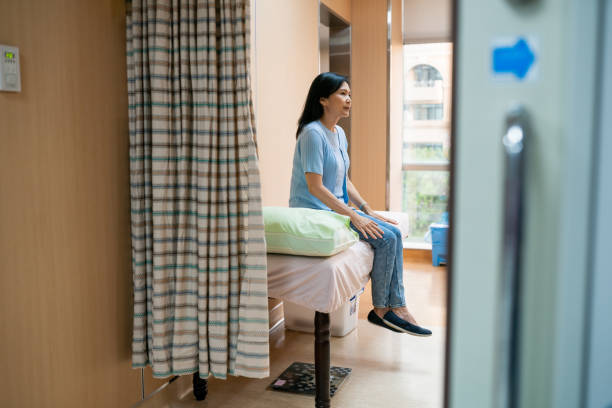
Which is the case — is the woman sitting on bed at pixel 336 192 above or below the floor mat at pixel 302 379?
above

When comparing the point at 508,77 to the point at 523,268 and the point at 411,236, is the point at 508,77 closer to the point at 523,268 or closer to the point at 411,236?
the point at 523,268

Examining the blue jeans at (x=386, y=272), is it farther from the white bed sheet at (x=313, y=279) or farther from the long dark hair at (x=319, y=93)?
the long dark hair at (x=319, y=93)

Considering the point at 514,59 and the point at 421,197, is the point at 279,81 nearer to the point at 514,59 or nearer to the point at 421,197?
the point at 421,197

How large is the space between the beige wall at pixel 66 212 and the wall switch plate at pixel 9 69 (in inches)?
0.9

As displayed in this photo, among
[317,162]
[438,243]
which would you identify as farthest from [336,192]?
[438,243]

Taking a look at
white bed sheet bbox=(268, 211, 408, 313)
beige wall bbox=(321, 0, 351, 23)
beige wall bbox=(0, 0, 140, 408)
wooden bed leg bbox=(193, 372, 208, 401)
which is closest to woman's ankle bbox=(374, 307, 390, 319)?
white bed sheet bbox=(268, 211, 408, 313)

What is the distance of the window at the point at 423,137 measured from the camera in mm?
5191

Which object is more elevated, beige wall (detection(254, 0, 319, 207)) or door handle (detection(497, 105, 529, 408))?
beige wall (detection(254, 0, 319, 207))

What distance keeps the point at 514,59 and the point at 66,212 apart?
1621 millimetres

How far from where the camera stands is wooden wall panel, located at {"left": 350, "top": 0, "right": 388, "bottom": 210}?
4938 millimetres

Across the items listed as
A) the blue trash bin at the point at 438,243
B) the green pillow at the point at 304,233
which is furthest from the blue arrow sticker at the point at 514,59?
the blue trash bin at the point at 438,243

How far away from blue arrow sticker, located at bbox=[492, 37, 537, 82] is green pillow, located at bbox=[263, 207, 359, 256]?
1.59m

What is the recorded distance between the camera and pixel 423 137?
5254 millimetres

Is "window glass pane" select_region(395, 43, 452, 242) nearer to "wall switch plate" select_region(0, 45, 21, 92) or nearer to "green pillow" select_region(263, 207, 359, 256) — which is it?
"green pillow" select_region(263, 207, 359, 256)
